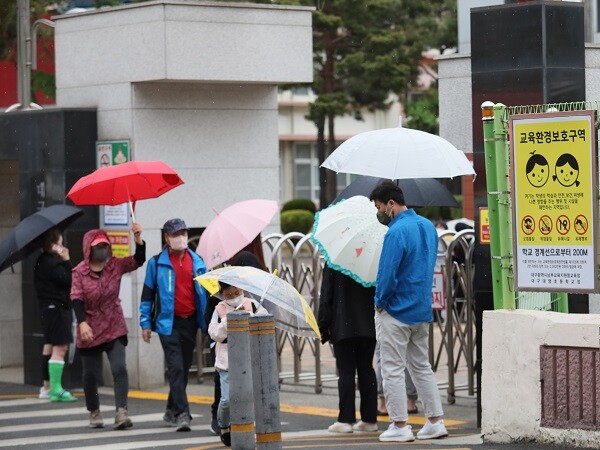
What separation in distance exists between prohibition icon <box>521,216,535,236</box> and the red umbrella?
11.8 ft

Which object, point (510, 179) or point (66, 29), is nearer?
point (510, 179)

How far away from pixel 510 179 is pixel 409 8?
39.7 meters

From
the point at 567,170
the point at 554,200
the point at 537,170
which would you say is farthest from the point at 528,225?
the point at 567,170

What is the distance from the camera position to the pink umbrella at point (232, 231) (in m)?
11.4

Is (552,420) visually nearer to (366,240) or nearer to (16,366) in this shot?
(366,240)

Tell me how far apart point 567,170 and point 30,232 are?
5.41m

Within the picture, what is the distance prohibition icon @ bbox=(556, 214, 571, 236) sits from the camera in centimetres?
1000

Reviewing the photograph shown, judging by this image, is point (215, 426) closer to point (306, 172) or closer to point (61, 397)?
point (61, 397)

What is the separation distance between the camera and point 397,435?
430 inches

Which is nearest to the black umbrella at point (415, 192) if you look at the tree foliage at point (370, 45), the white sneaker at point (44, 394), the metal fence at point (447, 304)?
the metal fence at point (447, 304)

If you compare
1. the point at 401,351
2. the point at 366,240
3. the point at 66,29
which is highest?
the point at 66,29

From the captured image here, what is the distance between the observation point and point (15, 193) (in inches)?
683

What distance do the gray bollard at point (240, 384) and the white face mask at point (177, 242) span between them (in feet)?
11.6

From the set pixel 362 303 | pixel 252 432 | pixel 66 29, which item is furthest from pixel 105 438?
pixel 66 29
